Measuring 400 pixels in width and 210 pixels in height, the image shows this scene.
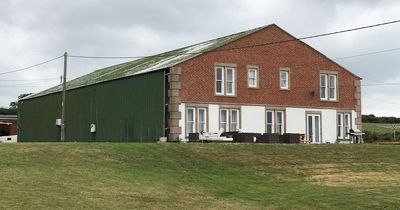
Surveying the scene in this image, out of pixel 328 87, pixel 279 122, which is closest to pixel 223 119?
pixel 279 122

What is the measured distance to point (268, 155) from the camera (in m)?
30.9

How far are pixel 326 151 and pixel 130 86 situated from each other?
615 inches

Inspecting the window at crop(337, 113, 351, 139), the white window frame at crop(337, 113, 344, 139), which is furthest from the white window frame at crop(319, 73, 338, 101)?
the window at crop(337, 113, 351, 139)

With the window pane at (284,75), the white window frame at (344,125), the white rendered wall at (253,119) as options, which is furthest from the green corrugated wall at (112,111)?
the white window frame at (344,125)

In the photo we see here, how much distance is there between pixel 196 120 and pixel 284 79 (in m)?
8.30

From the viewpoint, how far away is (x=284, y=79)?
4372 centimetres

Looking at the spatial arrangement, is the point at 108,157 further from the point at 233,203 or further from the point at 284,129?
the point at 284,129

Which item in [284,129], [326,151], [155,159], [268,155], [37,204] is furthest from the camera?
[284,129]

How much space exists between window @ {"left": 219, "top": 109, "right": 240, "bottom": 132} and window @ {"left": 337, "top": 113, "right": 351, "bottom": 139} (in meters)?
9.01

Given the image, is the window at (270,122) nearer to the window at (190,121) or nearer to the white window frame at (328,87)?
the white window frame at (328,87)

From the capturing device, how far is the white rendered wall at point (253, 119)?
135 feet

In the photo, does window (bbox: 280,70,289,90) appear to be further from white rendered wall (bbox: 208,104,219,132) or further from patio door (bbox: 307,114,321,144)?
white rendered wall (bbox: 208,104,219,132)

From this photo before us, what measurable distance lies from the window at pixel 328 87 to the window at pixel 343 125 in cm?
150

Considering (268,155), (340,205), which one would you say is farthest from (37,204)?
(268,155)
